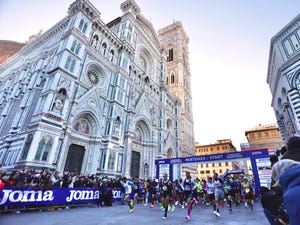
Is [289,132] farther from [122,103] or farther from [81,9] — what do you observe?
[81,9]

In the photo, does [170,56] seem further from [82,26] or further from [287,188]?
[287,188]

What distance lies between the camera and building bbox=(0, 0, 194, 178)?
1316 cm

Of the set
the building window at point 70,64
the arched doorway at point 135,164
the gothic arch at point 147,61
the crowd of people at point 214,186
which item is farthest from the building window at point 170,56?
the crowd of people at point 214,186

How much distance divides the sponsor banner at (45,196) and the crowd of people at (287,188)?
879 centimetres

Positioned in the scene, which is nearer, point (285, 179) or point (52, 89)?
point (285, 179)

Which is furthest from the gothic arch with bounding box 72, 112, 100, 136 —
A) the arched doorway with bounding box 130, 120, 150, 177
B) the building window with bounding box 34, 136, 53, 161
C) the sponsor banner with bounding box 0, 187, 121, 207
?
the sponsor banner with bounding box 0, 187, 121, 207

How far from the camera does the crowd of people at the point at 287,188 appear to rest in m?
1.13

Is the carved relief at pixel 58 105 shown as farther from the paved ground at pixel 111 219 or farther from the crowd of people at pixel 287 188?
the crowd of people at pixel 287 188

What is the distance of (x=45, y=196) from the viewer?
25.9ft

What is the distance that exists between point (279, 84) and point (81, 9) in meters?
24.7

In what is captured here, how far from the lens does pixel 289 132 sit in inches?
785

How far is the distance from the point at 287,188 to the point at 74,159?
52.8 feet

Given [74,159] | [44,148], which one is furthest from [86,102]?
[44,148]

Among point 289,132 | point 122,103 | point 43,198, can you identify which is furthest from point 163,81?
point 43,198
